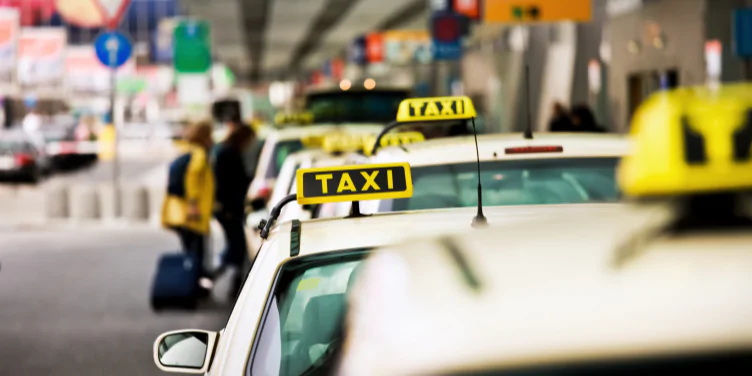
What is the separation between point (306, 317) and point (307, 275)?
46cm

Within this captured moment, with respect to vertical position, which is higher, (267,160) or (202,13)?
(202,13)

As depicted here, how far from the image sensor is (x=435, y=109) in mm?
7125

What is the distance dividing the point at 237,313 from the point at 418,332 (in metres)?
2.18

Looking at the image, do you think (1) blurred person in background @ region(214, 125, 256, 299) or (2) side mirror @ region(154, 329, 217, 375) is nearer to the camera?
(2) side mirror @ region(154, 329, 217, 375)

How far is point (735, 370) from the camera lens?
1.54m

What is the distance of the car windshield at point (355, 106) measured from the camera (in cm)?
1984

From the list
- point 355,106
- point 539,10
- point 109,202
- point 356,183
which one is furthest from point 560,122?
point 356,183

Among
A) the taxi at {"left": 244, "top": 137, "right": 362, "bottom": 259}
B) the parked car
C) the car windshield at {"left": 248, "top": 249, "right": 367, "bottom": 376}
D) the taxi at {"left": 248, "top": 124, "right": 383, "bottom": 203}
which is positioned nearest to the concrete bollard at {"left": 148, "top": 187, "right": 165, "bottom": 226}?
the taxi at {"left": 248, "top": 124, "right": 383, "bottom": 203}

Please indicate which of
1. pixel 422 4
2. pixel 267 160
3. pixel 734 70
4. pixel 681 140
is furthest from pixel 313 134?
pixel 422 4

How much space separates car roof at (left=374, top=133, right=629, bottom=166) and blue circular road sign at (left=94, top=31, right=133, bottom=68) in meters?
16.9

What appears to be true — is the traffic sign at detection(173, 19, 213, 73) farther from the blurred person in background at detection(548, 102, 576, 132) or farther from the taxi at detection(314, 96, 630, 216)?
the taxi at detection(314, 96, 630, 216)

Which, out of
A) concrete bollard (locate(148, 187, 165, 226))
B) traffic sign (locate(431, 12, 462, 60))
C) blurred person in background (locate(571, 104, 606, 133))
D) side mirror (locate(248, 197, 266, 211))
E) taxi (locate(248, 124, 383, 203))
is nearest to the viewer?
side mirror (locate(248, 197, 266, 211))

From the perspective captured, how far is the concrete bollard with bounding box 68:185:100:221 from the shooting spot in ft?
77.5

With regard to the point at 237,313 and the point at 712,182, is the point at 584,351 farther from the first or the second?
the point at 237,313
